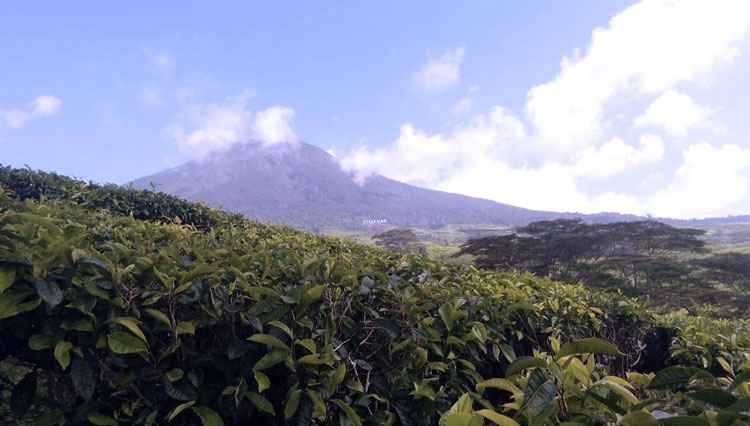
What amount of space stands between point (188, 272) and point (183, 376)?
1.35 ft

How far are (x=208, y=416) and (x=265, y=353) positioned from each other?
0.29 metres

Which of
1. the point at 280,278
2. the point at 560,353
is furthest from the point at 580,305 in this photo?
the point at 280,278

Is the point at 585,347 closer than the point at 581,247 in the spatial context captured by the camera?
Yes

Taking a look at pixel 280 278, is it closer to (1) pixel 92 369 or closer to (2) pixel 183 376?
(2) pixel 183 376

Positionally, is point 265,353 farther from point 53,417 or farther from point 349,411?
point 53,417

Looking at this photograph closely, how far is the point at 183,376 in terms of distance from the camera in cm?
158

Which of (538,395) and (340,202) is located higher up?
(340,202)

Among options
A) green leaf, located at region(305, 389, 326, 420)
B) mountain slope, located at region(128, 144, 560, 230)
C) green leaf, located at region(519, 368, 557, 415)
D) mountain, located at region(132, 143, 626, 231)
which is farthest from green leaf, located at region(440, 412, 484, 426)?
mountain slope, located at region(128, 144, 560, 230)

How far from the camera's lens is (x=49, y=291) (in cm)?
142

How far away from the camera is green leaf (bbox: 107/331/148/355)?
1.43 m

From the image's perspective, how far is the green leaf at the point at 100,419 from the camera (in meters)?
1.45

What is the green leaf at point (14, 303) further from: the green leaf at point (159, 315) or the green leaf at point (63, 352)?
the green leaf at point (159, 315)

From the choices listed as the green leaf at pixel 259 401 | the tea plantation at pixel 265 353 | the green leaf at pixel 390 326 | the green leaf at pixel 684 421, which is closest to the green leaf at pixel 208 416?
the tea plantation at pixel 265 353

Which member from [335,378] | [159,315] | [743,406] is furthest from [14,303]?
[743,406]
